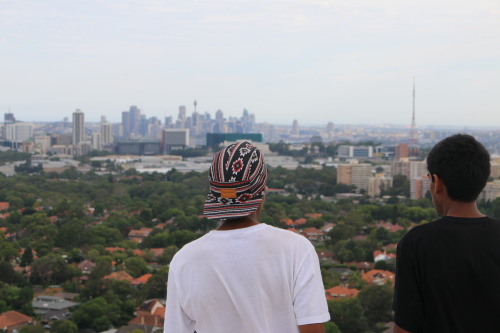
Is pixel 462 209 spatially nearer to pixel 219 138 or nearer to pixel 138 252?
pixel 138 252

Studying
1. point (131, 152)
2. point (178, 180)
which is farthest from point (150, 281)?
point (131, 152)

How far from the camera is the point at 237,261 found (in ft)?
2.98

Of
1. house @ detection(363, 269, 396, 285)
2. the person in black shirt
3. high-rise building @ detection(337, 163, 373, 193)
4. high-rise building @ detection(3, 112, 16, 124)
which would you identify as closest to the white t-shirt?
the person in black shirt

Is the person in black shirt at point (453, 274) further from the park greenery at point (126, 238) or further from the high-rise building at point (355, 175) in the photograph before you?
the high-rise building at point (355, 175)

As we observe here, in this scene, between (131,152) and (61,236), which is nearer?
(61,236)

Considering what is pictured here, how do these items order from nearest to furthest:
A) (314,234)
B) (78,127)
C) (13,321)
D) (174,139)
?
(13,321), (314,234), (78,127), (174,139)

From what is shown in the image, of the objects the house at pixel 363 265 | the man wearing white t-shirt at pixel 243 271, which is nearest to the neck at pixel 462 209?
the man wearing white t-shirt at pixel 243 271

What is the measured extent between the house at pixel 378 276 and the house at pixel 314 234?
11.4 ft

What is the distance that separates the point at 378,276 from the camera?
30.9 feet

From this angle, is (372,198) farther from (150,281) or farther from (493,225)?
(493,225)

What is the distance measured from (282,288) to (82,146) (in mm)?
44016

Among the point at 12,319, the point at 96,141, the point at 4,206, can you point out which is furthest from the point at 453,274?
the point at 96,141

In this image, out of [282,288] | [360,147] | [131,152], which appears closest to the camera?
[282,288]

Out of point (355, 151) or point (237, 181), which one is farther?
point (355, 151)
